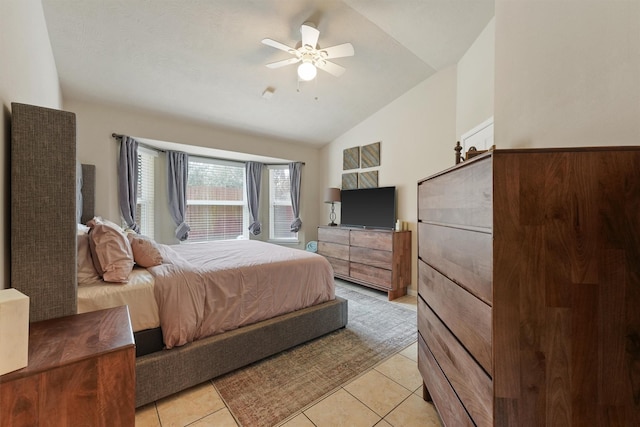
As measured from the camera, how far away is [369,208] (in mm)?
3967

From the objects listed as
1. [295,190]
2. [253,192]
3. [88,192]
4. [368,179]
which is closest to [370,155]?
[368,179]

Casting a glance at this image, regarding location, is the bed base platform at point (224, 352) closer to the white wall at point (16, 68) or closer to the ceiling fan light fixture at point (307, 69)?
the white wall at point (16, 68)

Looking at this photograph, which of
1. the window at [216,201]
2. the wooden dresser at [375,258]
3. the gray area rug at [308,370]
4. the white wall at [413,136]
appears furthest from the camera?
the window at [216,201]

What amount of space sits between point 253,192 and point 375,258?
2.58 m

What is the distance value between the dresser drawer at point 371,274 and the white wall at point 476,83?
1970mm

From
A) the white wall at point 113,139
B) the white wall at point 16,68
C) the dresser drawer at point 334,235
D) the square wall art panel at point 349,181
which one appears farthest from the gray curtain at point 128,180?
the square wall art panel at point 349,181

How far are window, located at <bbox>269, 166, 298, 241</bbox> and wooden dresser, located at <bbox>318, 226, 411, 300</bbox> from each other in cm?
125

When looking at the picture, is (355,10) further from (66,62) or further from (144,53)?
(66,62)

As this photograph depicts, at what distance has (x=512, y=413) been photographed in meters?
0.76

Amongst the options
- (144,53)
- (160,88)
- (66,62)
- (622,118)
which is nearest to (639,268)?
(622,118)

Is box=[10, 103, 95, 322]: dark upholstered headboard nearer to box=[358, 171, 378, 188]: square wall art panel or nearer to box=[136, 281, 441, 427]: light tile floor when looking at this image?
box=[136, 281, 441, 427]: light tile floor

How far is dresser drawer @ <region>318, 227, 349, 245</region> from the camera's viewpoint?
4.03 m

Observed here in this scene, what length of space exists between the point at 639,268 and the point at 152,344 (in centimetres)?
222

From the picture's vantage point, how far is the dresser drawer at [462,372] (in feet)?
2.74
